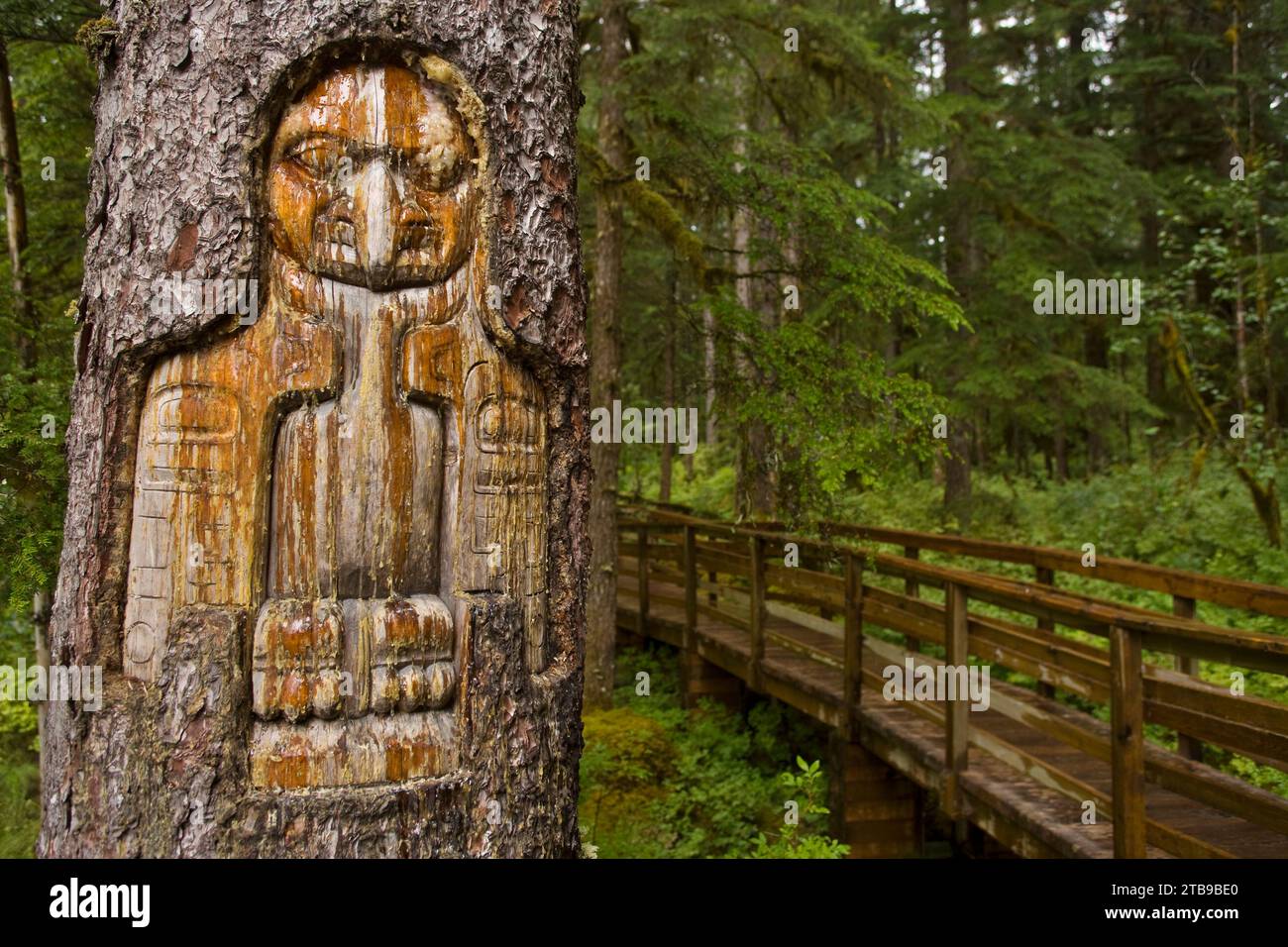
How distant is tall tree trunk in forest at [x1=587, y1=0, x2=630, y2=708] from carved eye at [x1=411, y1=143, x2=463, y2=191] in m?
5.11

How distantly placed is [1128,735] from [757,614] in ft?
12.9

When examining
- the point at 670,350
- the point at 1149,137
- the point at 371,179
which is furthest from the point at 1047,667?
the point at 1149,137

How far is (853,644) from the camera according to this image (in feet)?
21.4

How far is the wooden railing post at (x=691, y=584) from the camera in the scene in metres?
8.98

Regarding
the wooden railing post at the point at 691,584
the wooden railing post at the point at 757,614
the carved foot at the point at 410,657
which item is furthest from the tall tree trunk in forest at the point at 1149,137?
the carved foot at the point at 410,657

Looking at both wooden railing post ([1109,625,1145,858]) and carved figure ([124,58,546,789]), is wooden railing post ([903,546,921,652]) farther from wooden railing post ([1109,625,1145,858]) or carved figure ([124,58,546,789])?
carved figure ([124,58,546,789])

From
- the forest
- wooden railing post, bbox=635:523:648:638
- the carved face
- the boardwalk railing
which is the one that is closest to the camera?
the carved face

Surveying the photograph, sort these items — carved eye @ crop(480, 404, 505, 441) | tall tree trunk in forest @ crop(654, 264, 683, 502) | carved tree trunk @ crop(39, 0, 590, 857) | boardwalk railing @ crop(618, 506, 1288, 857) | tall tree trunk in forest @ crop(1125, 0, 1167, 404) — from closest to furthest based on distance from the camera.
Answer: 1. carved tree trunk @ crop(39, 0, 590, 857)
2. carved eye @ crop(480, 404, 505, 441)
3. boardwalk railing @ crop(618, 506, 1288, 857)
4. tall tree trunk in forest @ crop(654, 264, 683, 502)
5. tall tree trunk in forest @ crop(1125, 0, 1167, 404)

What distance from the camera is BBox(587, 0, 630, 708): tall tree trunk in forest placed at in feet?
26.0

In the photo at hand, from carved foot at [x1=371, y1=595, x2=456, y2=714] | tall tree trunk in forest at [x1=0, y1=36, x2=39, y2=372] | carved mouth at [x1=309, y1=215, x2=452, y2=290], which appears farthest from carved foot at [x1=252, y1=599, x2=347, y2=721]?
tall tree trunk in forest at [x1=0, y1=36, x2=39, y2=372]
